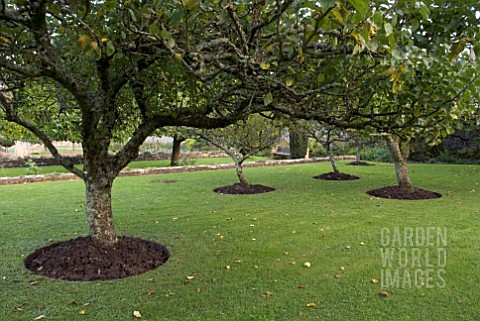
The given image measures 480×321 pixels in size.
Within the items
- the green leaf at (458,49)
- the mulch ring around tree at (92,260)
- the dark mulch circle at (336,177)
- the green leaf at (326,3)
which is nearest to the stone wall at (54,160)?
the dark mulch circle at (336,177)

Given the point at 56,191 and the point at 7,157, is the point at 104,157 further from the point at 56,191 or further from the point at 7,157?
the point at 7,157

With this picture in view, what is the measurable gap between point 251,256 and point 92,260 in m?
2.07

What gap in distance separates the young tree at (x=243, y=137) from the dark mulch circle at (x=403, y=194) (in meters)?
3.48

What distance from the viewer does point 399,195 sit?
990 cm

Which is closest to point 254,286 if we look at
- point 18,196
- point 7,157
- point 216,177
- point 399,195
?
point 399,195

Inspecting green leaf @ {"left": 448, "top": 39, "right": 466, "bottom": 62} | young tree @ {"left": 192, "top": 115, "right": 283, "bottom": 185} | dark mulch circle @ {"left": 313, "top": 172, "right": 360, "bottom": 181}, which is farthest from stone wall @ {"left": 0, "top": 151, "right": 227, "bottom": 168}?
green leaf @ {"left": 448, "top": 39, "right": 466, "bottom": 62}

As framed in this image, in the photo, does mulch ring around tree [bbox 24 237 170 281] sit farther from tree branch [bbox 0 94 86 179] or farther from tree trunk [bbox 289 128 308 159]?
tree trunk [bbox 289 128 308 159]

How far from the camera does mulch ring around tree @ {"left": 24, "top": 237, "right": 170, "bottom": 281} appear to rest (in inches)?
182

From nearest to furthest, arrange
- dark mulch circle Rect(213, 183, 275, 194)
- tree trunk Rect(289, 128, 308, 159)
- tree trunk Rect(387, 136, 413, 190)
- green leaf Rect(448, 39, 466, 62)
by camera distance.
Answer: green leaf Rect(448, 39, 466, 62)
tree trunk Rect(387, 136, 413, 190)
dark mulch circle Rect(213, 183, 275, 194)
tree trunk Rect(289, 128, 308, 159)

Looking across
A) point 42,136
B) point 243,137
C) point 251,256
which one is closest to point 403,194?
point 243,137

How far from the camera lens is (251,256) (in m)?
5.30

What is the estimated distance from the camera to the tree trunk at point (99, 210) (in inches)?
190

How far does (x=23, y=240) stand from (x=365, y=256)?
526 cm

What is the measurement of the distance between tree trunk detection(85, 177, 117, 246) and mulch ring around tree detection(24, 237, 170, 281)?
0.13m
